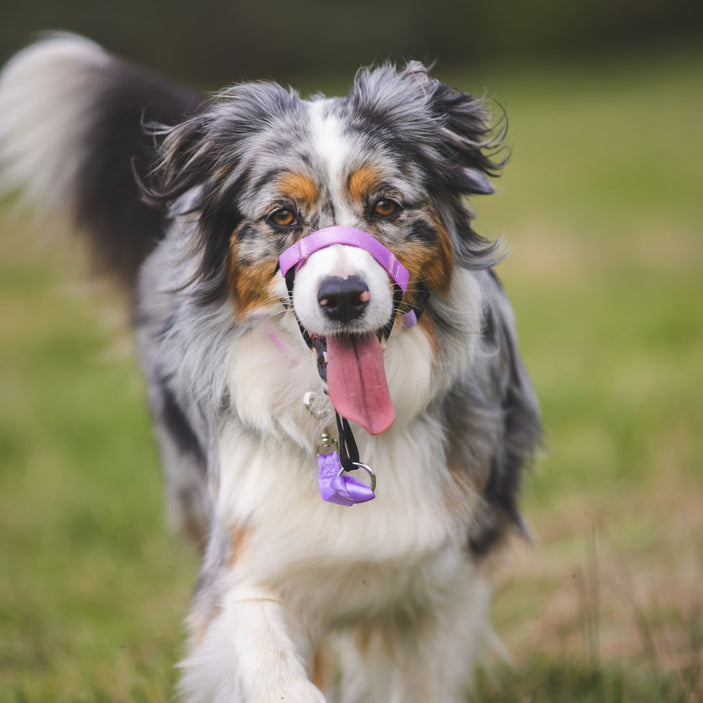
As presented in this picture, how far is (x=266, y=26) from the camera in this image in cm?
2817

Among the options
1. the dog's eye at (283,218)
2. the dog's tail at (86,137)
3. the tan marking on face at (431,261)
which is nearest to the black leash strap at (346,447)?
the tan marking on face at (431,261)

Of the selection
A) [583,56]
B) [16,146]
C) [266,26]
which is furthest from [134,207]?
[583,56]

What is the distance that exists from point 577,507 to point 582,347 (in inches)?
103

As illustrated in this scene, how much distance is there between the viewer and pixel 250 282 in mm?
3070

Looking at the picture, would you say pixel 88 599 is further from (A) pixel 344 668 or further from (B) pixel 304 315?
(B) pixel 304 315

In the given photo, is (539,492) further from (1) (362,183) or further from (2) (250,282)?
(1) (362,183)

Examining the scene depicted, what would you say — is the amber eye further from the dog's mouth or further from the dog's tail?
the dog's tail

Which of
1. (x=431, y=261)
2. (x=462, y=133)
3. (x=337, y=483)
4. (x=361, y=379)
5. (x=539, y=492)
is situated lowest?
(x=539, y=492)

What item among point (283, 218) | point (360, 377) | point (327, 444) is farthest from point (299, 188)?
point (327, 444)

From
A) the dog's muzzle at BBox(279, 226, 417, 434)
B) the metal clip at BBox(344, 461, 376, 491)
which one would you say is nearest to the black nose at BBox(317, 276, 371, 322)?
the dog's muzzle at BBox(279, 226, 417, 434)

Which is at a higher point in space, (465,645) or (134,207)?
(134,207)

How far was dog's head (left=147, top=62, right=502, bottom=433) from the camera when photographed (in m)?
2.80

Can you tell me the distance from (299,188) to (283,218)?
0.11 meters

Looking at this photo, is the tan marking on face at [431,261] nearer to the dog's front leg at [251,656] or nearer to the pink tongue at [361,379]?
the pink tongue at [361,379]
